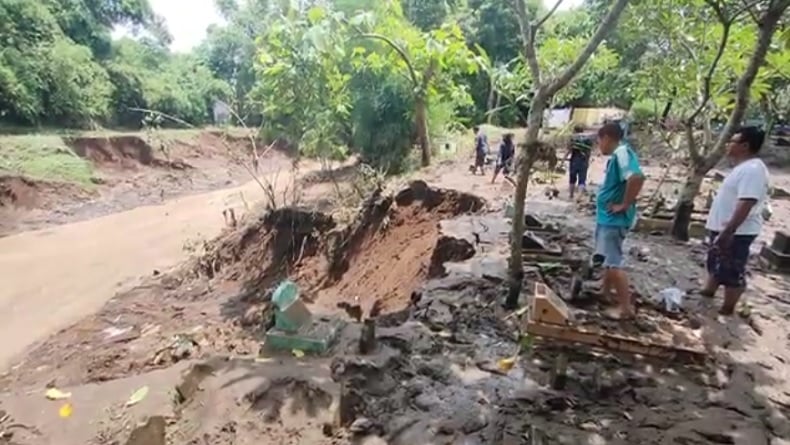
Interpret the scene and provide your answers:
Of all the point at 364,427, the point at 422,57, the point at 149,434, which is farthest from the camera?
the point at 422,57

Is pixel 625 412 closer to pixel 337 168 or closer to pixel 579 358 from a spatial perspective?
pixel 579 358

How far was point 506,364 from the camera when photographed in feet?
11.6

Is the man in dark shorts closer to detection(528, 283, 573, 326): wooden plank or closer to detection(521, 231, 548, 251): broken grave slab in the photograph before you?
detection(521, 231, 548, 251): broken grave slab

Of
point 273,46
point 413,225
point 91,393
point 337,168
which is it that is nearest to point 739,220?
point 91,393

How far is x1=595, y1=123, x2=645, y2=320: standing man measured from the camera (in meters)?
3.62

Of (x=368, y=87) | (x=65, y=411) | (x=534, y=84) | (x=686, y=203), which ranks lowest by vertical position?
(x=65, y=411)

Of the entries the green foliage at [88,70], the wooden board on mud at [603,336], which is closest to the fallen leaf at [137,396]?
the wooden board on mud at [603,336]

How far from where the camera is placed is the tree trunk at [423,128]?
13.3 meters

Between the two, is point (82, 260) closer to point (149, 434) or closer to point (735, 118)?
point (149, 434)

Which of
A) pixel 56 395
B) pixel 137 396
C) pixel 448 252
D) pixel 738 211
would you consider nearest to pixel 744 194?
pixel 738 211

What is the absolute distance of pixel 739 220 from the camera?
12.0 ft

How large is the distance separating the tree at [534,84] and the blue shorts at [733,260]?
161cm

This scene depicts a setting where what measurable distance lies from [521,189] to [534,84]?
861 mm

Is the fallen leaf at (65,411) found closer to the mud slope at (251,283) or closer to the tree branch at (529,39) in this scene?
the mud slope at (251,283)
